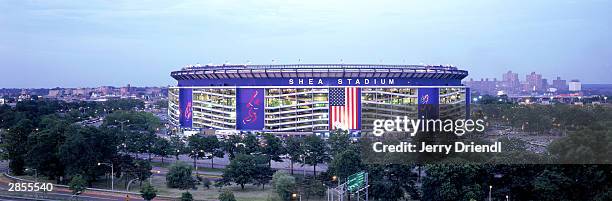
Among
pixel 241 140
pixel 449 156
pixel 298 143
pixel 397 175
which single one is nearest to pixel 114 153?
pixel 241 140

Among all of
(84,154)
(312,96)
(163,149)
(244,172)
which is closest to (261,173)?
(244,172)

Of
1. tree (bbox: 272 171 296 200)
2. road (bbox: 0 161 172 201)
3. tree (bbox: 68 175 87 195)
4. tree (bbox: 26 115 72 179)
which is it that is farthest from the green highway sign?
tree (bbox: 26 115 72 179)

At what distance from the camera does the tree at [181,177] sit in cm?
2859

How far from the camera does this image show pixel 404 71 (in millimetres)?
53312

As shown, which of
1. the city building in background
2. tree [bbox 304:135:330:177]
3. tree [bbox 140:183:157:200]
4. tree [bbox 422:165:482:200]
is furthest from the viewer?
the city building in background

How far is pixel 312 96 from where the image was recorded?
174ft

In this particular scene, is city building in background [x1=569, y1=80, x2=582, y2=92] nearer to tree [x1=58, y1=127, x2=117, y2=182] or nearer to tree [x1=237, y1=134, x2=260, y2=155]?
tree [x1=237, y1=134, x2=260, y2=155]

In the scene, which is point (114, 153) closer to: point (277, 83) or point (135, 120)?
point (277, 83)

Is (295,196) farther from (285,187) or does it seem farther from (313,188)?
(313,188)

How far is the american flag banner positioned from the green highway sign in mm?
27985

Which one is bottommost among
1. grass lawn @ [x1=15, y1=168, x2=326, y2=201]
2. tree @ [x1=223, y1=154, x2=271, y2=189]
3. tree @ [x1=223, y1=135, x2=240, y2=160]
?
grass lawn @ [x1=15, y1=168, x2=326, y2=201]

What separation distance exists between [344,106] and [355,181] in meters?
29.1

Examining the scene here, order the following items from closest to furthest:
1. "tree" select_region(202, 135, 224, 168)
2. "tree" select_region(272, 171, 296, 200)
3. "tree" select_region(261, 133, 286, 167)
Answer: "tree" select_region(272, 171, 296, 200), "tree" select_region(261, 133, 286, 167), "tree" select_region(202, 135, 224, 168)

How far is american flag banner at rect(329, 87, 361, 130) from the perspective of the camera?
52.4 m
